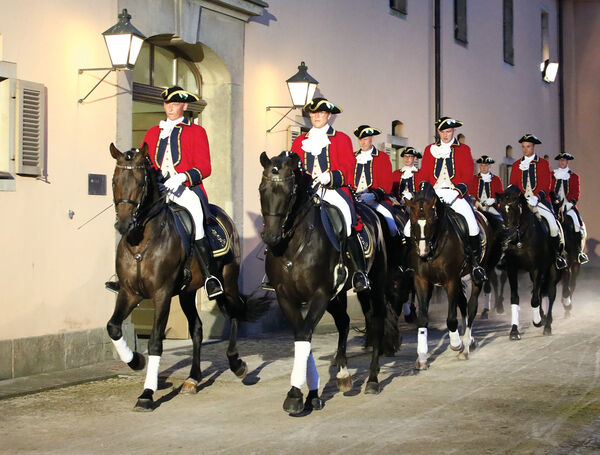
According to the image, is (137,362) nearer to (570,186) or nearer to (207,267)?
(207,267)

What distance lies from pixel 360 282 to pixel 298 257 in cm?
92

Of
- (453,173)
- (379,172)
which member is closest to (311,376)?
(453,173)

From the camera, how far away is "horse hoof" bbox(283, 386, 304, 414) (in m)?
7.92

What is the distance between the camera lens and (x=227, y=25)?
46.6 ft

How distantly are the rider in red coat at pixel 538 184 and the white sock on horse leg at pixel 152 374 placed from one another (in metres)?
8.28

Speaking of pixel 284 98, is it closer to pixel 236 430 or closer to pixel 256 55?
pixel 256 55

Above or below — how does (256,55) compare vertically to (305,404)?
above

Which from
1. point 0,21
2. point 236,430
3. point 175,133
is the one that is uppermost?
point 0,21

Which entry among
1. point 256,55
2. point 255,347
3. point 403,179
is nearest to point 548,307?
point 403,179

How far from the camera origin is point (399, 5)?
19734mm

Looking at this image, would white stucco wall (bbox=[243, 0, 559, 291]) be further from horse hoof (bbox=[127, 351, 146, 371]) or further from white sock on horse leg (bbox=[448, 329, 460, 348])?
horse hoof (bbox=[127, 351, 146, 371])

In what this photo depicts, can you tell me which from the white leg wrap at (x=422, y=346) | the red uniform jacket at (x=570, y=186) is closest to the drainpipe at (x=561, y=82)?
the red uniform jacket at (x=570, y=186)

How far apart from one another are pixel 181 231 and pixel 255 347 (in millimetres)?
4245

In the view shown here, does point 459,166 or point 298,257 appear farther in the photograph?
point 459,166
